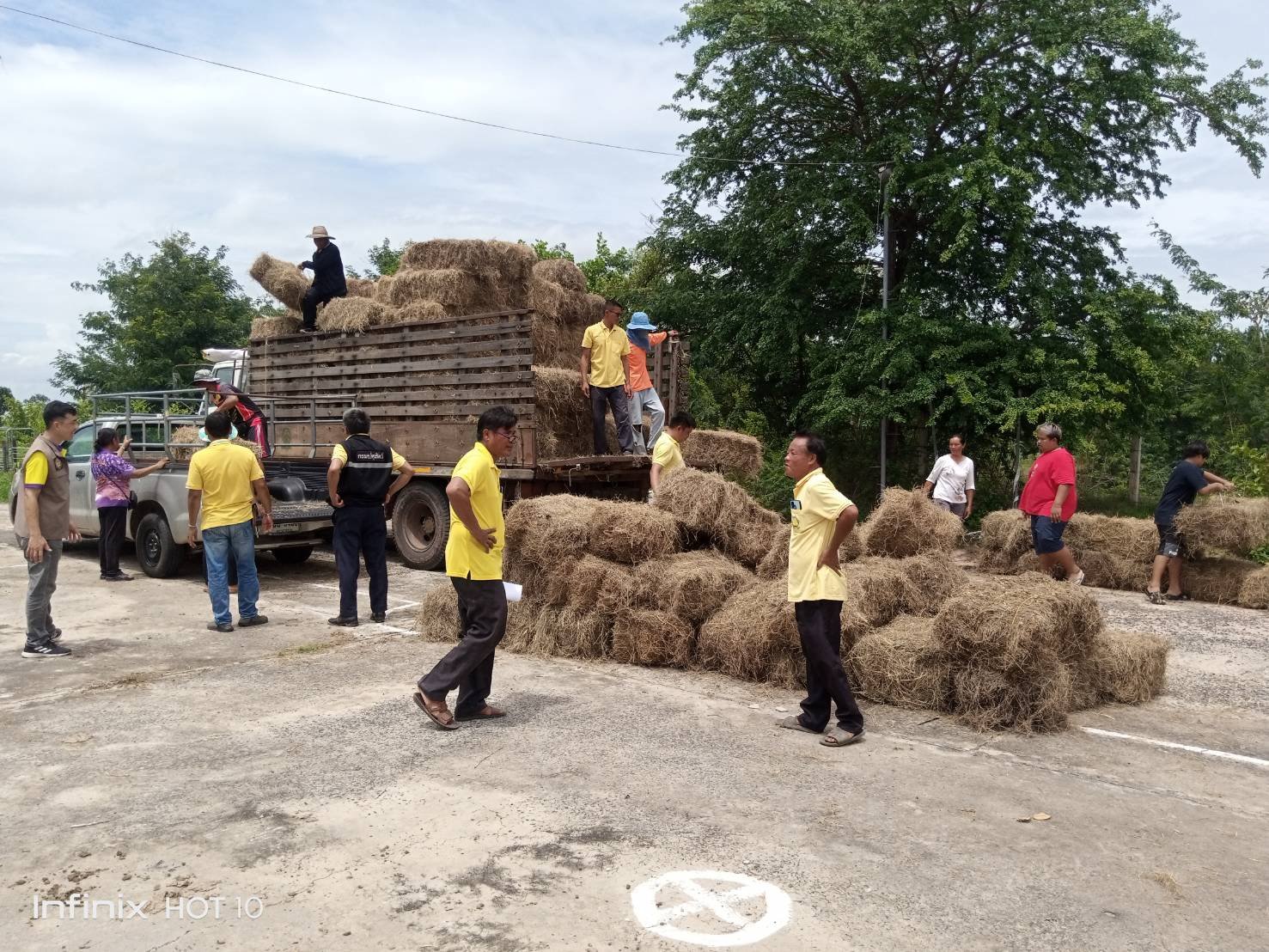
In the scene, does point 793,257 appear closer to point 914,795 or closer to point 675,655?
point 675,655

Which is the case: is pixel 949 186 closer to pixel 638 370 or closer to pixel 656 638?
pixel 638 370

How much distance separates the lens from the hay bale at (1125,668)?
626cm

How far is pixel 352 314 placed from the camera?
12250 millimetres

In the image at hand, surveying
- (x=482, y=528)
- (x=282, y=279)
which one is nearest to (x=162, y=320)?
(x=282, y=279)

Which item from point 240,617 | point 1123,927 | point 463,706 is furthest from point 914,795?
point 240,617

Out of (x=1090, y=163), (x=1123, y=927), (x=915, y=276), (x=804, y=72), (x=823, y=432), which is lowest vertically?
(x=1123, y=927)

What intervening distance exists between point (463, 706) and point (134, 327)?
98.6 ft

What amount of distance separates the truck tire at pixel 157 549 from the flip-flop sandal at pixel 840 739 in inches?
316

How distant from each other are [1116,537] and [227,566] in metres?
9.29

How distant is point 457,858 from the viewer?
3.79 m

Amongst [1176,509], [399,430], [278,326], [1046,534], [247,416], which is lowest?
[1046,534]

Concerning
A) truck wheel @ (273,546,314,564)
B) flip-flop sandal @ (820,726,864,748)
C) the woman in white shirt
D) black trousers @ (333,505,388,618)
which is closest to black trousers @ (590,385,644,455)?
black trousers @ (333,505,388,618)

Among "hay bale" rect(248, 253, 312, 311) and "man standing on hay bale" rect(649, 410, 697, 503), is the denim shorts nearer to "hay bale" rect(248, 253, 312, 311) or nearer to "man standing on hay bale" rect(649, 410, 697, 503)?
"man standing on hay bale" rect(649, 410, 697, 503)

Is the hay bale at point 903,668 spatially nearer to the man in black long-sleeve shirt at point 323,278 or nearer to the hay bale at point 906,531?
the hay bale at point 906,531
